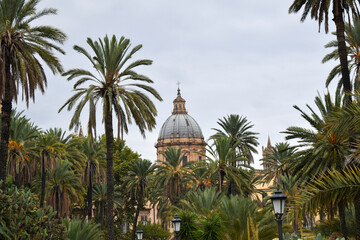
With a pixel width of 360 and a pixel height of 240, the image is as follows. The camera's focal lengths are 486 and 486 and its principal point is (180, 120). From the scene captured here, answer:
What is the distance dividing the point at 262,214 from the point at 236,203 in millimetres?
1446

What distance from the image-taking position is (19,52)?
2198 cm

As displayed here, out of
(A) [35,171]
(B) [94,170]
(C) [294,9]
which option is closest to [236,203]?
(C) [294,9]

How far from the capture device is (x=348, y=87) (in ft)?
74.5

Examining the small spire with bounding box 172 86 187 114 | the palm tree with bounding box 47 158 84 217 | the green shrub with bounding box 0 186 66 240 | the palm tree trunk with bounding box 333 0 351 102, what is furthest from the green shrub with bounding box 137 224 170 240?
the small spire with bounding box 172 86 187 114

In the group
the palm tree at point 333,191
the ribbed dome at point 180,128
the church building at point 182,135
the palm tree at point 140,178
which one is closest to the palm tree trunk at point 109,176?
the palm tree at point 333,191

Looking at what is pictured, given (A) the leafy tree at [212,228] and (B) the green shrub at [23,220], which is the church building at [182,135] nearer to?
(A) the leafy tree at [212,228]

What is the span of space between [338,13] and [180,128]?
109894 millimetres

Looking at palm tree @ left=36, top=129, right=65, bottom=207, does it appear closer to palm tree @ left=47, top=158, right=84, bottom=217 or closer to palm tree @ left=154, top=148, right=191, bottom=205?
palm tree @ left=47, top=158, right=84, bottom=217

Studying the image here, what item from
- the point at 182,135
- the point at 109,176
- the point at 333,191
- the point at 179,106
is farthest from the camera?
the point at 179,106

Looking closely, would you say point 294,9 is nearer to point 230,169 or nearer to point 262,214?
point 262,214

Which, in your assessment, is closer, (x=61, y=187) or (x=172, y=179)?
(x=61, y=187)

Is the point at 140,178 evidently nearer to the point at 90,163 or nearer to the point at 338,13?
the point at 90,163

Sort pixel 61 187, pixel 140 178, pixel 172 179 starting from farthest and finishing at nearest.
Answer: pixel 140 178, pixel 172 179, pixel 61 187

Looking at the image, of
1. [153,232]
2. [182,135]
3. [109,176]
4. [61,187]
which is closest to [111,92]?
[109,176]
